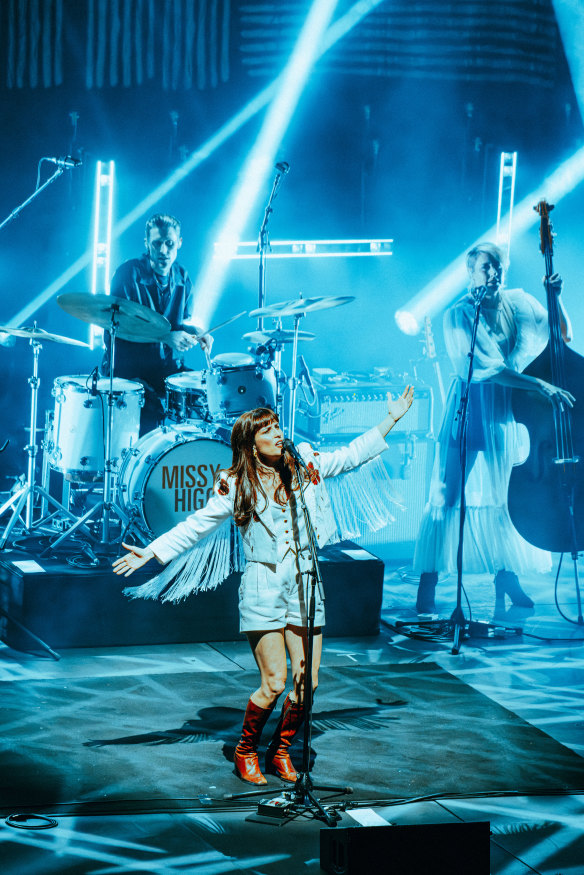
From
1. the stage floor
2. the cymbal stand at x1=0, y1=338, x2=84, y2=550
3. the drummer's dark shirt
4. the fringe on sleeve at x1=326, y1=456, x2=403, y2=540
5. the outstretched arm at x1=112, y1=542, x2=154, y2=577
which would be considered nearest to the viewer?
the stage floor

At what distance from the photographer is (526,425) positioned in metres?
7.80

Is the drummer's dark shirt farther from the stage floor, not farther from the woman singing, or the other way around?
the woman singing

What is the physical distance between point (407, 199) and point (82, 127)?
268 centimetres

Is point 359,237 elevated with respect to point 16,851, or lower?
elevated

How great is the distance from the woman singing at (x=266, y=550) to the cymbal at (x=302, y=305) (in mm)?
2977

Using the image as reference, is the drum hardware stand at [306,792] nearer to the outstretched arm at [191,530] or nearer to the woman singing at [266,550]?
the woman singing at [266,550]

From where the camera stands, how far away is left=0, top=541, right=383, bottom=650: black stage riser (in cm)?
641

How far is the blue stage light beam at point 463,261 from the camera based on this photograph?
8.66 m

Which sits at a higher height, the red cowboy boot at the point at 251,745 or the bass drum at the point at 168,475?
the bass drum at the point at 168,475

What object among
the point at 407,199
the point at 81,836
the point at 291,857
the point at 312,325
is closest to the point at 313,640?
the point at 291,857

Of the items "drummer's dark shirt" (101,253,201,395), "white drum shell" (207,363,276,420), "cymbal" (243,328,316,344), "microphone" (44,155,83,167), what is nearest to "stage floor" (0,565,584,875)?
"white drum shell" (207,363,276,420)

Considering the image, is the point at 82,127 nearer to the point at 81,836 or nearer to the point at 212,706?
the point at 212,706

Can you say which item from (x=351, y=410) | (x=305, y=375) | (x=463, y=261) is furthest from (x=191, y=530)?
(x=463, y=261)

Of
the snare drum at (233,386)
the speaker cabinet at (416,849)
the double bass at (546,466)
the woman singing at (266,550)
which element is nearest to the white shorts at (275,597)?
the woman singing at (266,550)
